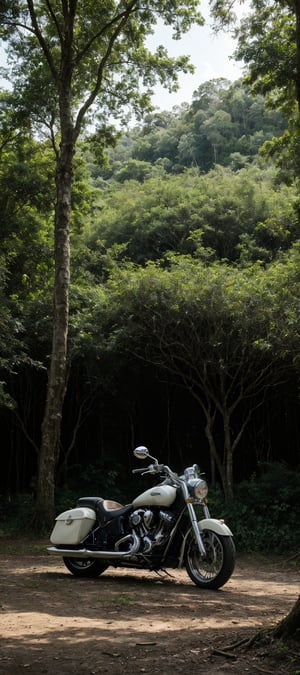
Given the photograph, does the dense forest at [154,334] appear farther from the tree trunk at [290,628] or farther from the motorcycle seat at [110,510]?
the tree trunk at [290,628]

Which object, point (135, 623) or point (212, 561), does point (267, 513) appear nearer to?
point (212, 561)

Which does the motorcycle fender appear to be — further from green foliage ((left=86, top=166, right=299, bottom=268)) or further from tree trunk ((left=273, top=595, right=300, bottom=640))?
green foliage ((left=86, top=166, right=299, bottom=268))

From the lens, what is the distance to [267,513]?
360 inches

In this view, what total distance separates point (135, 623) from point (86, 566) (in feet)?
6.80

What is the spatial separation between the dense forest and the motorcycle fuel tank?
3.72m

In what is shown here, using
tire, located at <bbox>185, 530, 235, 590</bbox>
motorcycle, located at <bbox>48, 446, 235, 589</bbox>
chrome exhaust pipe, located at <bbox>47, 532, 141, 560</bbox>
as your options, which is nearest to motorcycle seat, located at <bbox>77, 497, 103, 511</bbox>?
motorcycle, located at <bbox>48, 446, 235, 589</bbox>

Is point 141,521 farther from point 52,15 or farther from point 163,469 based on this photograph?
point 52,15

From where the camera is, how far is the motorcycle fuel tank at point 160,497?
541 centimetres

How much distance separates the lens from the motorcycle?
5.18m

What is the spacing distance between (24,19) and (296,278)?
6460mm

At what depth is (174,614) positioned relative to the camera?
13.8 ft

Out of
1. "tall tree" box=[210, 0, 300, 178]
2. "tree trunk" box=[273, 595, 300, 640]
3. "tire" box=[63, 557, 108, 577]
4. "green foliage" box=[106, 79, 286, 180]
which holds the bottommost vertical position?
"tire" box=[63, 557, 108, 577]

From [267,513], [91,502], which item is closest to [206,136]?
[267,513]

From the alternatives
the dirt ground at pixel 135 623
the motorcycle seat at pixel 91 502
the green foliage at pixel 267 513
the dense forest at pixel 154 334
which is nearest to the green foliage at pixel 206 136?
the dense forest at pixel 154 334
